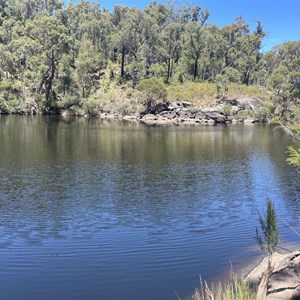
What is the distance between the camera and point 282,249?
19.2 meters

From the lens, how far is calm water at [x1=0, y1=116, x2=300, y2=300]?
16.0m

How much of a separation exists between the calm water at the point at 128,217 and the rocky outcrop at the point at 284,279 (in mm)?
3093

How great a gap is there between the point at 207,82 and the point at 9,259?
111 meters

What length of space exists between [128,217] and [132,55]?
116 m

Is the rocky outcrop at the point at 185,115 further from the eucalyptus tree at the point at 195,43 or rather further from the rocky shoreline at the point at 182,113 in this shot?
the eucalyptus tree at the point at 195,43

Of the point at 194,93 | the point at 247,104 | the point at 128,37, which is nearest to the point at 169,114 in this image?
the point at 194,93

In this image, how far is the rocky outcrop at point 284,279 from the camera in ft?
42.1

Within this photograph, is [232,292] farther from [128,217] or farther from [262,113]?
[262,113]

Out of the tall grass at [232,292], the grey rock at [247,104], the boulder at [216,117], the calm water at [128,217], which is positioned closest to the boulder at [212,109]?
the boulder at [216,117]

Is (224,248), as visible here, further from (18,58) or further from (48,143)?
(18,58)

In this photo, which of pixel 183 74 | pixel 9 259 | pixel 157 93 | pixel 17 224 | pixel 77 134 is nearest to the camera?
pixel 9 259

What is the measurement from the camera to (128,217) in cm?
2416

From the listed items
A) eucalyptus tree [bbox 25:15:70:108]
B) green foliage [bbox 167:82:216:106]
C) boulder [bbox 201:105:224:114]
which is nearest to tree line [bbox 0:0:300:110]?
eucalyptus tree [bbox 25:15:70:108]

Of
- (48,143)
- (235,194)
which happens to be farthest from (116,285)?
(48,143)
